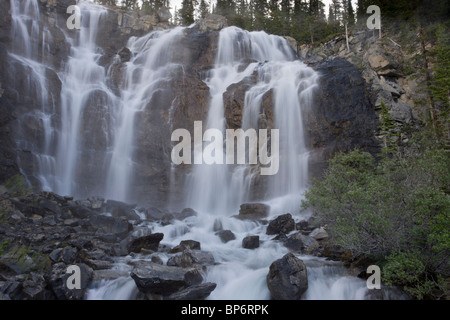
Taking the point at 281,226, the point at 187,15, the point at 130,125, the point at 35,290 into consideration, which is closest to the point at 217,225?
the point at 281,226

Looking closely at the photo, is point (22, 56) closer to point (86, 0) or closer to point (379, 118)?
point (86, 0)

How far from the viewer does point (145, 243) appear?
1252cm

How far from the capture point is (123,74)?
27.5 metres

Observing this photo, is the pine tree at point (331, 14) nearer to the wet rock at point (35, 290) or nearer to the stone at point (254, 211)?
the stone at point (254, 211)

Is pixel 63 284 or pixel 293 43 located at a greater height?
pixel 293 43

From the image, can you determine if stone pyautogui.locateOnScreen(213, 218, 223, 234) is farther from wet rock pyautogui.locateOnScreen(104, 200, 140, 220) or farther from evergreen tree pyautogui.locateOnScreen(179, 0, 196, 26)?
evergreen tree pyautogui.locateOnScreen(179, 0, 196, 26)

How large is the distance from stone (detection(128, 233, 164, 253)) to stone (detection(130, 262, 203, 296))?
10.7ft

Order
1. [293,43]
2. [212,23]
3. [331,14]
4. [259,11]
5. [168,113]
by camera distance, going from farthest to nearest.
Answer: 1. [331,14]
2. [259,11]
3. [212,23]
4. [293,43]
5. [168,113]

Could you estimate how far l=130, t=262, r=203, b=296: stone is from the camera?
8.54m

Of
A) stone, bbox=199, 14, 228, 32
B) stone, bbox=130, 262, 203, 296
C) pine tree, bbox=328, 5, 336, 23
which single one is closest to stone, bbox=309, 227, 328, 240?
stone, bbox=130, 262, 203, 296

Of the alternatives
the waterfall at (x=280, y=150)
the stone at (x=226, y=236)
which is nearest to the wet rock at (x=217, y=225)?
the stone at (x=226, y=236)

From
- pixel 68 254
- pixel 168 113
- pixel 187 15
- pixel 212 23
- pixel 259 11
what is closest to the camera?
pixel 68 254

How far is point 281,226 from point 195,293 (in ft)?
23.4

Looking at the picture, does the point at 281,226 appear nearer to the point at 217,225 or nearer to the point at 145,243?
the point at 217,225
